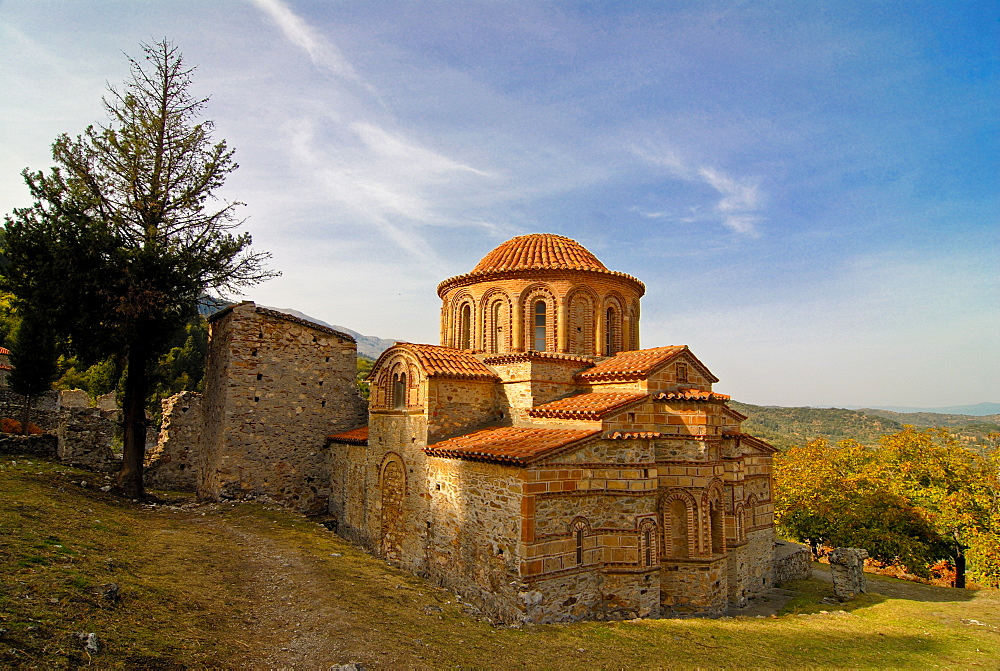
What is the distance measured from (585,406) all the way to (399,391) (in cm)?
515

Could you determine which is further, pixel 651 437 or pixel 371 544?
pixel 371 544

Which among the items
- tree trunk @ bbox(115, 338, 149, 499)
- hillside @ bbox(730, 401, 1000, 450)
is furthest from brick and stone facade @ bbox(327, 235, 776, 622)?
hillside @ bbox(730, 401, 1000, 450)

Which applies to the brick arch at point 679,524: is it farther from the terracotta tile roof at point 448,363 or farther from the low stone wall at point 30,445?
the low stone wall at point 30,445

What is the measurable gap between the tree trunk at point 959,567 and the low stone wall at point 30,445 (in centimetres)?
2875

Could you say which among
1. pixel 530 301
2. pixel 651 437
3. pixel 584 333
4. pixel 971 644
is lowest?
pixel 971 644

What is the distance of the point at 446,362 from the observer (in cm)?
1333

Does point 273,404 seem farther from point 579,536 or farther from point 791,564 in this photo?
point 791,564

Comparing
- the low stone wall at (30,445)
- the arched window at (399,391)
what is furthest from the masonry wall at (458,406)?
the low stone wall at (30,445)

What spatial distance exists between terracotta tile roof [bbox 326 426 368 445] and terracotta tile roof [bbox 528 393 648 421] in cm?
537

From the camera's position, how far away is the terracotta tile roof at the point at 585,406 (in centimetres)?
1060

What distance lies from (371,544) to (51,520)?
7112 millimetres

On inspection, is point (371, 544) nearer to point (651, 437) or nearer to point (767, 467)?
point (651, 437)

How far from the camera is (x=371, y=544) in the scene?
553 inches

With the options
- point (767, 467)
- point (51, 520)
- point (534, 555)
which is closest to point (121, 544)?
point (51, 520)
